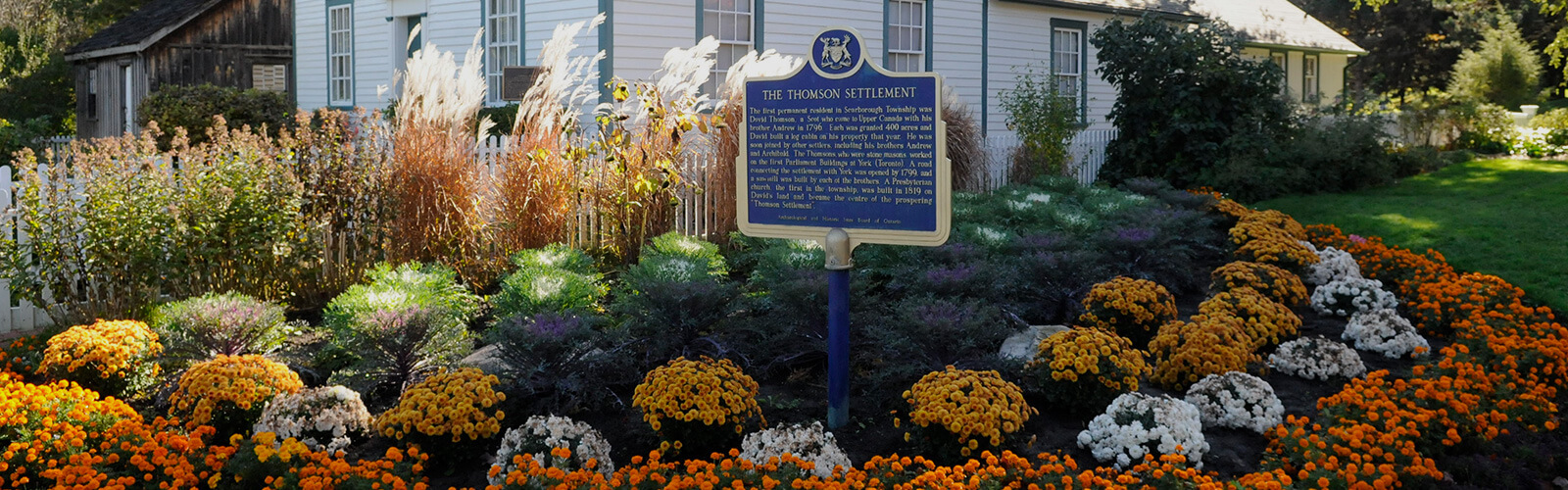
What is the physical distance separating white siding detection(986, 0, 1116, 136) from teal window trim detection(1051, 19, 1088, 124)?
2.6 inches

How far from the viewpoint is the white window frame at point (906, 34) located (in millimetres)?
15945

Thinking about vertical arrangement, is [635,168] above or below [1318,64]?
below

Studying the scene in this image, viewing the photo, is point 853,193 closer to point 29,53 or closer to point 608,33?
point 608,33

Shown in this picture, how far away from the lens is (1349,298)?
→ 23.5 ft

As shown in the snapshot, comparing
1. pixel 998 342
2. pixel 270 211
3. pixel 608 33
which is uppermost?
pixel 608 33

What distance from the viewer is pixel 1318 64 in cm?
2600

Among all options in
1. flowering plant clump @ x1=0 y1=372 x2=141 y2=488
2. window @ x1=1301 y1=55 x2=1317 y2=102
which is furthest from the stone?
window @ x1=1301 y1=55 x2=1317 y2=102

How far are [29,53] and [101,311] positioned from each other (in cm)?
2201

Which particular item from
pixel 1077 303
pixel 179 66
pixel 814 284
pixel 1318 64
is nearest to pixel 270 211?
pixel 814 284

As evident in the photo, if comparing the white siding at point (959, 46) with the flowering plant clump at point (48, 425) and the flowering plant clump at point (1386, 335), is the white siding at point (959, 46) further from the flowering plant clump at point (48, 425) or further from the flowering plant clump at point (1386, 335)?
the flowering plant clump at point (48, 425)

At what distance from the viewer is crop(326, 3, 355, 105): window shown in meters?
17.5

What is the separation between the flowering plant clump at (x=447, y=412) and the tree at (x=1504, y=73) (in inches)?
1276

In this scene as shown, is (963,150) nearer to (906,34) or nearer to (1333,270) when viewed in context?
(1333,270)

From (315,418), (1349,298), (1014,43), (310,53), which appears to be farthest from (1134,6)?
(315,418)
